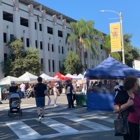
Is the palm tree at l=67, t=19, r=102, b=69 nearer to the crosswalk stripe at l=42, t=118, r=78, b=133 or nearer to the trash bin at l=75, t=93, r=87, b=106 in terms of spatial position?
the trash bin at l=75, t=93, r=87, b=106

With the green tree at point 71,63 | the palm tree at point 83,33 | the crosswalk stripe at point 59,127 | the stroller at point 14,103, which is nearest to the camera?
the crosswalk stripe at point 59,127

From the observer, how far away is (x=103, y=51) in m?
72.6

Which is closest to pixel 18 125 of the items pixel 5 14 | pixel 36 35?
pixel 5 14

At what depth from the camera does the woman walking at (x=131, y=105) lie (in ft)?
15.6

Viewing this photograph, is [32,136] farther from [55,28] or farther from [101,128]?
[55,28]

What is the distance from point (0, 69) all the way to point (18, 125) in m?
28.3

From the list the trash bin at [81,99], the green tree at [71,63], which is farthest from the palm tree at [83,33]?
the trash bin at [81,99]

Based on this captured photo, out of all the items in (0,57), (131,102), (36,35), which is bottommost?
(131,102)

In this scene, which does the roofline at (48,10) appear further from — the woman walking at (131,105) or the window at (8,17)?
the woman walking at (131,105)

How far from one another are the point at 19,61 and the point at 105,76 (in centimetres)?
2399

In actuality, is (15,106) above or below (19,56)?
below

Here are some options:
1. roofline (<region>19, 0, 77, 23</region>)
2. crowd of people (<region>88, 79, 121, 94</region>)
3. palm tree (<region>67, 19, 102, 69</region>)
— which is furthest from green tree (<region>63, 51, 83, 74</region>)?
crowd of people (<region>88, 79, 121, 94</region>)

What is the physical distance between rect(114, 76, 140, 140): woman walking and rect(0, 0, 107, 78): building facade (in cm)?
3487

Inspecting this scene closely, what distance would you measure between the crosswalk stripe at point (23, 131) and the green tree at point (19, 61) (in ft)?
88.6
